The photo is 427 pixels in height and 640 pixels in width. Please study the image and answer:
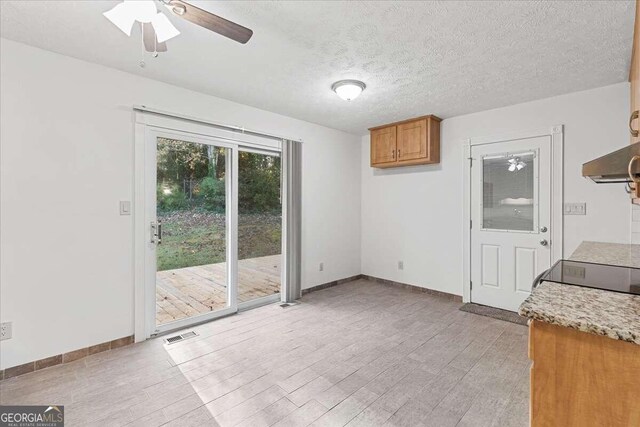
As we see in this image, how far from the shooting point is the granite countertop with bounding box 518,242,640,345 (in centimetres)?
87

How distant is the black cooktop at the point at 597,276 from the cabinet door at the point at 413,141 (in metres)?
2.50

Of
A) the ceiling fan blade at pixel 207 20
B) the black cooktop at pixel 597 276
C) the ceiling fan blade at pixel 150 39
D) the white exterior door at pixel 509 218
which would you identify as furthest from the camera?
the white exterior door at pixel 509 218

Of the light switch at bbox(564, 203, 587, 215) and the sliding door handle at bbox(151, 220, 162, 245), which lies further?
the light switch at bbox(564, 203, 587, 215)

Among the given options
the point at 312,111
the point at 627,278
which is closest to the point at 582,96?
the point at 627,278

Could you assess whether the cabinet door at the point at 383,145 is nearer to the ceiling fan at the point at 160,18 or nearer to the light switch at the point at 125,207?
the ceiling fan at the point at 160,18

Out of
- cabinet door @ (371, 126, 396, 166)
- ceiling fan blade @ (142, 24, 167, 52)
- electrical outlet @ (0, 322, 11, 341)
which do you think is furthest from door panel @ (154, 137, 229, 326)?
cabinet door @ (371, 126, 396, 166)

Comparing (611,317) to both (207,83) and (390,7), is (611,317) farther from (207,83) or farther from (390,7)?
(207,83)

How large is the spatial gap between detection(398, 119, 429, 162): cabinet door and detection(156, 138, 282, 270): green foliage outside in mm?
1829

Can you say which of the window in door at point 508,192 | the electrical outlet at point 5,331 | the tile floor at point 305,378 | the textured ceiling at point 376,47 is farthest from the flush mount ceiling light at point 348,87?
the electrical outlet at point 5,331

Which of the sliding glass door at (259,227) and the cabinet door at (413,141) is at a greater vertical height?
the cabinet door at (413,141)

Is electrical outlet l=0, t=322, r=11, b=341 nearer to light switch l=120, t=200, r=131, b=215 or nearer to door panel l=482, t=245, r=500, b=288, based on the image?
light switch l=120, t=200, r=131, b=215

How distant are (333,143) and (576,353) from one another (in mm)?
4115

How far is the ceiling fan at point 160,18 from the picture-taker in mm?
1440

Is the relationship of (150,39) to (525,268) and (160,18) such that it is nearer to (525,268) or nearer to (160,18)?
(160,18)
